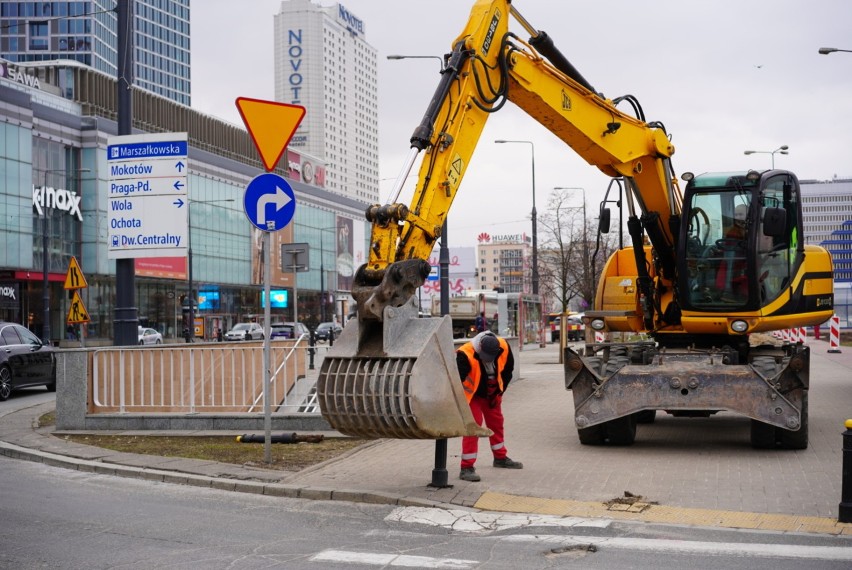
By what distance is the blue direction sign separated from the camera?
11.0 meters

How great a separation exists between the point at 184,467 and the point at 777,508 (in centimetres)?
591

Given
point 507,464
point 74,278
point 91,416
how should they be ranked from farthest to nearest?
point 74,278 → point 91,416 → point 507,464

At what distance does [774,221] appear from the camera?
11984mm

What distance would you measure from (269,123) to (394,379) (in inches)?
148

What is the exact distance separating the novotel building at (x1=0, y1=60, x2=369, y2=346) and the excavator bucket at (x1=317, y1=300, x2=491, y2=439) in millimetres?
28481

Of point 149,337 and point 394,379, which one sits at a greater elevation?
point 394,379

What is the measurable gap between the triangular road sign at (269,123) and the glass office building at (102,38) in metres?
104

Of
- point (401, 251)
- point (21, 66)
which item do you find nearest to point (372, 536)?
point (401, 251)

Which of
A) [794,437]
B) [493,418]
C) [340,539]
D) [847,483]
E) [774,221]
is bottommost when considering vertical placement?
[340,539]

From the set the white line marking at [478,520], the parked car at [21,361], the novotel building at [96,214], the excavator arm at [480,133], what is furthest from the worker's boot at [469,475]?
the novotel building at [96,214]

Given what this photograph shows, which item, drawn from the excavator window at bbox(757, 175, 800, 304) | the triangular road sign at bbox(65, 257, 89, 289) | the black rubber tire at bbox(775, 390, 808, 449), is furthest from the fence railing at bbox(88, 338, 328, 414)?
the excavator window at bbox(757, 175, 800, 304)

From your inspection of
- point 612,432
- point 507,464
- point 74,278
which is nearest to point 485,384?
point 507,464

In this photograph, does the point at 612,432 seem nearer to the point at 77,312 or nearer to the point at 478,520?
the point at 478,520

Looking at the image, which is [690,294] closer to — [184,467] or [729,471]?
[729,471]
